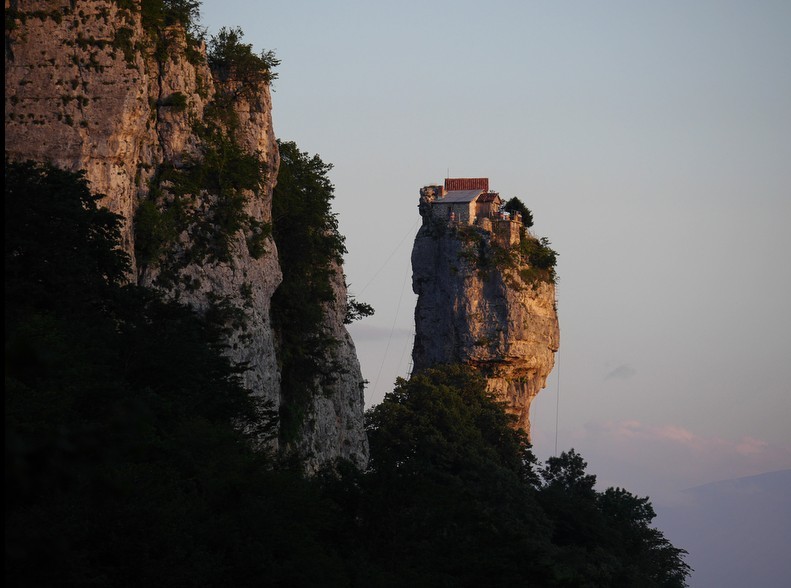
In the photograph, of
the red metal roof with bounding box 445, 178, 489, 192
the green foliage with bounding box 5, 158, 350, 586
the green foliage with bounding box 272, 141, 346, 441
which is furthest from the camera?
the red metal roof with bounding box 445, 178, 489, 192

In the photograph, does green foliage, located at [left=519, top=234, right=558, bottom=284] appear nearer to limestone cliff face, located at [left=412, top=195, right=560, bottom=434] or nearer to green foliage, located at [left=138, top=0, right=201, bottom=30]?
limestone cliff face, located at [left=412, top=195, right=560, bottom=434]

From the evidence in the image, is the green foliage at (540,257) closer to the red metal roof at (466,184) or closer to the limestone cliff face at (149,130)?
the red metal roof at (466,184)

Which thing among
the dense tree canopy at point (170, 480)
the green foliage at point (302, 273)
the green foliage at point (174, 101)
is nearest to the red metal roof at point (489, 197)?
the green foliage at point (302, 273)

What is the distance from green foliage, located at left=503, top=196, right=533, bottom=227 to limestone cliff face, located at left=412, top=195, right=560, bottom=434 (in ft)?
15.7

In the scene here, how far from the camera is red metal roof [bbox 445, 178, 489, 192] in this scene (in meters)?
99.4

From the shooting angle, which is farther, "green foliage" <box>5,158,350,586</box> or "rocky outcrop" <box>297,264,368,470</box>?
"rocky outcrop" <box>297,264,368,470</box>

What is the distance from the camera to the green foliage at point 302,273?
57.0 metres

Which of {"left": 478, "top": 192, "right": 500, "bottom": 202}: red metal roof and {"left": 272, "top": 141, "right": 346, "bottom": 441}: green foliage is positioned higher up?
{"left": 478, "top": 192, "right": 500, "bottom": 202}: red metal roof

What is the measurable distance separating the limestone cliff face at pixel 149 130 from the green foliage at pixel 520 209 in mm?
47712

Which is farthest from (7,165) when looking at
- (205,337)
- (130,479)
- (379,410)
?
(379,410)

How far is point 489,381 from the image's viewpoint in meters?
93.9

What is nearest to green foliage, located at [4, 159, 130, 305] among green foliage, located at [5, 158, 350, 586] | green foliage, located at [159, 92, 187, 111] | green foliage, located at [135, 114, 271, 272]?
green foliage, located at [5, 158, 350, 586]

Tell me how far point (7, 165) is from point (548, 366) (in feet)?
210

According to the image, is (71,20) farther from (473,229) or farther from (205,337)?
(473,229)
